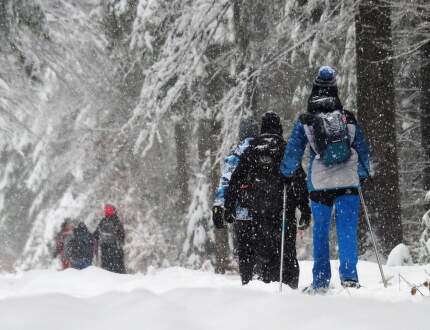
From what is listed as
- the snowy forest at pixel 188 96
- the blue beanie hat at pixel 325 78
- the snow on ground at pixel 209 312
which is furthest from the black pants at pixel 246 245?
the snowy forest at pixel 188 96

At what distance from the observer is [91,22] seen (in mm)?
13797

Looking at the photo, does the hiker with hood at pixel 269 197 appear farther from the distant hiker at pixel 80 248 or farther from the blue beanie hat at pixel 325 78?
the distant hiker at pixel 80 248

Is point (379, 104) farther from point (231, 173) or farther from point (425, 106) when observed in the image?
point (425, 106)

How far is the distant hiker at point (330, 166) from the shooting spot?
5438mm

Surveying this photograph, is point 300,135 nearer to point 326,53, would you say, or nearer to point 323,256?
point 323,256

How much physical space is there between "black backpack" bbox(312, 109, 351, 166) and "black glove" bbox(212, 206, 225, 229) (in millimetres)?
1311

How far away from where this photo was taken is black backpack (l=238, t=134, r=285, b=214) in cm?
618

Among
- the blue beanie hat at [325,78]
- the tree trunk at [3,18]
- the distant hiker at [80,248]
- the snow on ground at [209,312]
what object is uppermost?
the tree trunk at [3,18]

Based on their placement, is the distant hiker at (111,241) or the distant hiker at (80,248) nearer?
the distant hiker at (80,248)

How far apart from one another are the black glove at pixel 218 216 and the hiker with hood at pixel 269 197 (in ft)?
0.19

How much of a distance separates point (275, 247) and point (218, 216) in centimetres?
61

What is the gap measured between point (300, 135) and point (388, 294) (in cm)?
156

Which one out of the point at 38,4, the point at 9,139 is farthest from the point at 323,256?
the point at 9,139

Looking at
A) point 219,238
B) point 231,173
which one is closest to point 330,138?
point 231,173
